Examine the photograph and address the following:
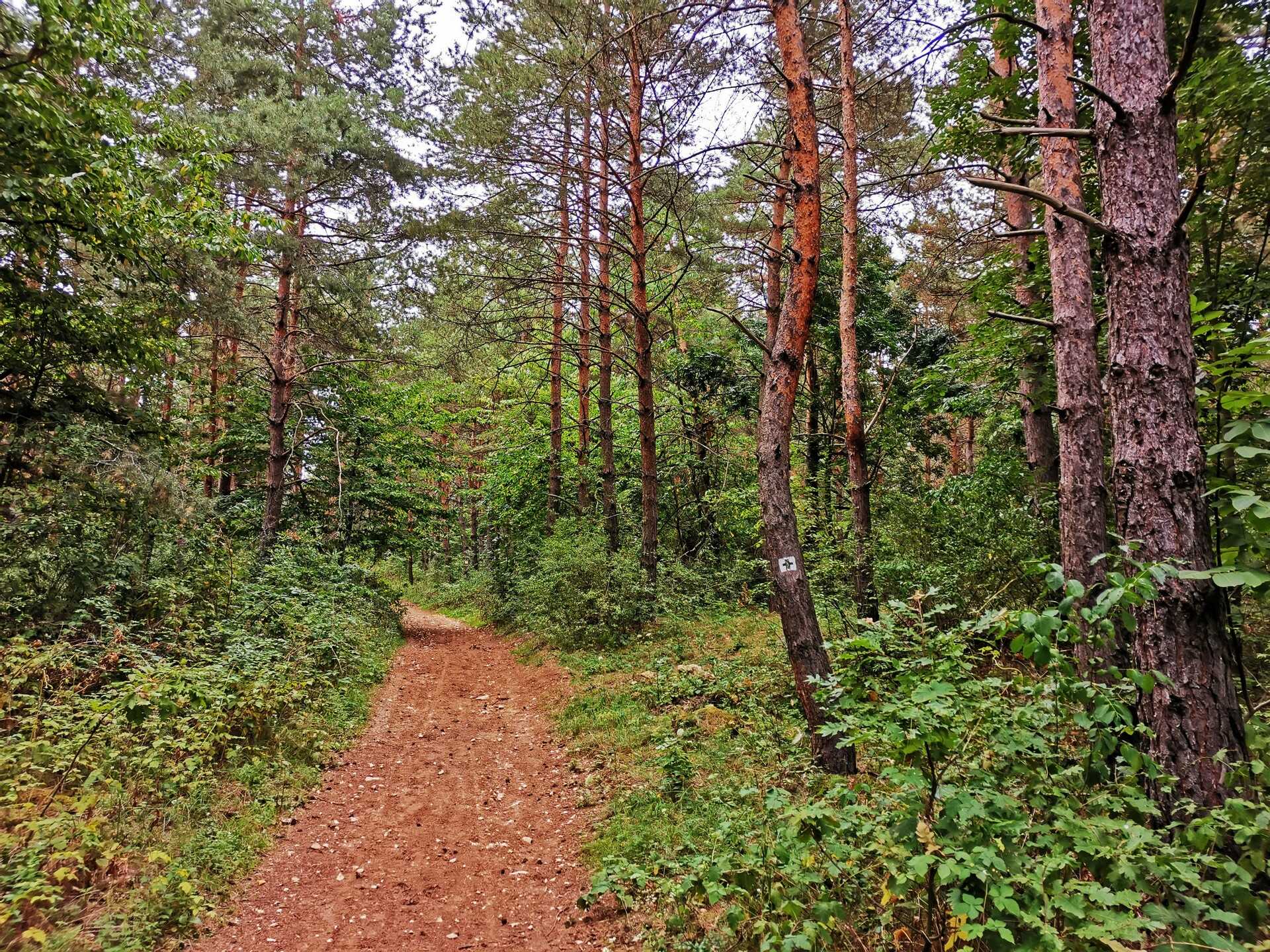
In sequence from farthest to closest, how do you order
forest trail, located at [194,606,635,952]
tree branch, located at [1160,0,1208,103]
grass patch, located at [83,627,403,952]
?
forest trail, located at [194,606,635,952] → grass patch, located at [83,627,403,952] → tree branch, located at [1160,0,1208,103]

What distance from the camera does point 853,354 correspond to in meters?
9.45

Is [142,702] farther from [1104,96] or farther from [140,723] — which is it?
[1104,96]

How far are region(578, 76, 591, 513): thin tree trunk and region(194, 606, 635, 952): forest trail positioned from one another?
22.9ft

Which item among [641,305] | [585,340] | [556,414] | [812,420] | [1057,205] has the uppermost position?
[585,340]

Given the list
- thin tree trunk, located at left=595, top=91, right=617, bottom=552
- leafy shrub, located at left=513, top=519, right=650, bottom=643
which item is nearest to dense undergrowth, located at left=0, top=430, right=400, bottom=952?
leafy shrub, located at left=513, top=519, right=650, bottom=643

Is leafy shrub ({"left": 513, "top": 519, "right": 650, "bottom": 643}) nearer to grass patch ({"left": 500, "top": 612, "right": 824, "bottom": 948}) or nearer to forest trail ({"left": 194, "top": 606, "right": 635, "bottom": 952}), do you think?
grass patch ({"left": 500, "top": 612, "right": 824, "bottom": 948})

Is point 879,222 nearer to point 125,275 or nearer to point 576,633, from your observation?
point 576,633

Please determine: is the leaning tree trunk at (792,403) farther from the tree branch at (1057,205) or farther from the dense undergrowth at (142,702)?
the dense undergrowth at (142,702)

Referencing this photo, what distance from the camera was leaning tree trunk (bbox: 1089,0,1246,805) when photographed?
8.54 feet

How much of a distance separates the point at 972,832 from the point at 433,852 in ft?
15.5

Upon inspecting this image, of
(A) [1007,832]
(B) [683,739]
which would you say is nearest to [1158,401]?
(A) [1007,832]

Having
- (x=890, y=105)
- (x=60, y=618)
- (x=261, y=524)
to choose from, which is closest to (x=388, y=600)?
(x=261, y=524)

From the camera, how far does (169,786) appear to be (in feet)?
16.7

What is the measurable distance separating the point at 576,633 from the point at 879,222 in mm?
9285
